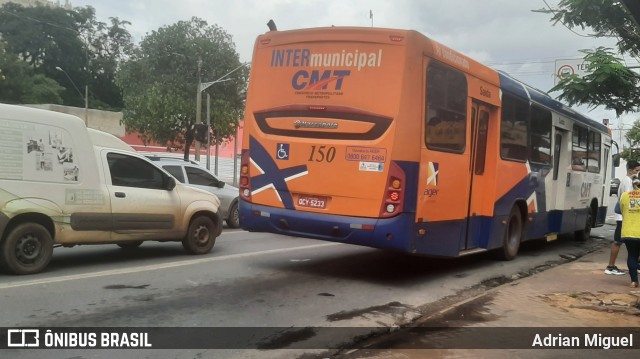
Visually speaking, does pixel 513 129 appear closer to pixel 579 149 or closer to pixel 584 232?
pixel 579 149

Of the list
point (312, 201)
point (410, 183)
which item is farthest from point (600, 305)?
point (312, 201)

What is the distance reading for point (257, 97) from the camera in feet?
26.3

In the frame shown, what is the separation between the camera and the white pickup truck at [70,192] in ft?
22.3

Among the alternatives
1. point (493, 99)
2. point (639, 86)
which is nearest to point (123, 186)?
point (493, 99)

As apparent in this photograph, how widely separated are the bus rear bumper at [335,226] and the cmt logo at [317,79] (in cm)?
173

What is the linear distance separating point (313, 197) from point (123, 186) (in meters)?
2.94

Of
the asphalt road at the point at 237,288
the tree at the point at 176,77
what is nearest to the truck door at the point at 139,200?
the asphalt road at the point at 237,288

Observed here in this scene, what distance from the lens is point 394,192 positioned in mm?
6867

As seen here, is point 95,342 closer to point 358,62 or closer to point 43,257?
point 43,257

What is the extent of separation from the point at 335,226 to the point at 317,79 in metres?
2.03

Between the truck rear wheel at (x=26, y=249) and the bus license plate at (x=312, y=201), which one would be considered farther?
the bus license plate at (x=312, y=201)

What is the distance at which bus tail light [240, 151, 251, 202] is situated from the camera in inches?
312

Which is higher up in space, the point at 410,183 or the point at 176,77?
the point at 176,77

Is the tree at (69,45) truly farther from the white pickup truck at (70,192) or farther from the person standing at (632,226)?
the person standing at (632,226)
